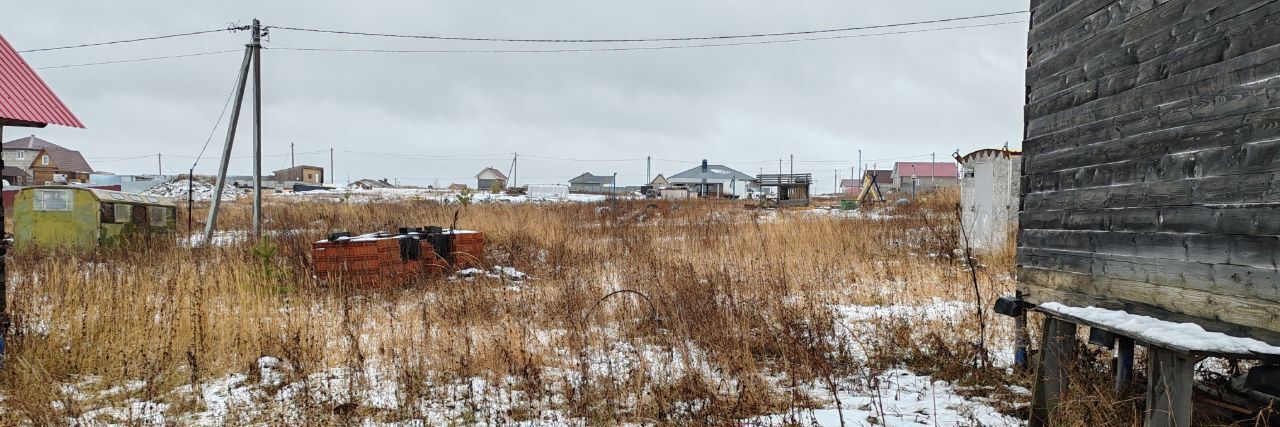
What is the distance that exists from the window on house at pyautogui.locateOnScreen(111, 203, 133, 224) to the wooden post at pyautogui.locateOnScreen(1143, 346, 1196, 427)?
13.5 metres

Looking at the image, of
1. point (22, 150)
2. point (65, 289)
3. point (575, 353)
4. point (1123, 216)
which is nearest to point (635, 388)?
point (575, 353)

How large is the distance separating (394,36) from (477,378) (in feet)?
41.3

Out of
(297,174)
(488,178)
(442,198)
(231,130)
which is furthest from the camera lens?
(488,178)

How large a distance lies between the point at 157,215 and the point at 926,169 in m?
70.1

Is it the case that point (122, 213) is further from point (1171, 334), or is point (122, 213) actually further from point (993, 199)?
point (993, 199)

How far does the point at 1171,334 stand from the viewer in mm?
2877

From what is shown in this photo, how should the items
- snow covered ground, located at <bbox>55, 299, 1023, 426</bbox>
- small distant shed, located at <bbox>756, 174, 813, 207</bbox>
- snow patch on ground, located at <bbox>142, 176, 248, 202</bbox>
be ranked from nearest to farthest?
snow covered ground, located at <bbox>55, 299, 1023, 426</bbox> < small distant shed, located at <bbox>756, 174, 813, 207</bbox> < snow patch on ground, located at <bbox>142, 176, 248, 202</bbox>

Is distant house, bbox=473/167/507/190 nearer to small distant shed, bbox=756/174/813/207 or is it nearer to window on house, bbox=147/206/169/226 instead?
small distant shed, bbox=756/174/813/207

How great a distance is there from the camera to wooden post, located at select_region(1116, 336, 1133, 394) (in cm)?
383

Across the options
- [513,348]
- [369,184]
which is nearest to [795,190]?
[513,348]

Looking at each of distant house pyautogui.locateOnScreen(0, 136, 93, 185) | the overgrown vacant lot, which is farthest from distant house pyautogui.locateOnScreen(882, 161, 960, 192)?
distant house pyautogui.locateOnScreen(0, 136, 93, 185)

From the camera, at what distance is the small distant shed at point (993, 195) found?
33.0 ft

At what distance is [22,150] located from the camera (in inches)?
2132

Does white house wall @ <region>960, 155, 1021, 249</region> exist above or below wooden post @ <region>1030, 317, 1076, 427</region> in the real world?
above
